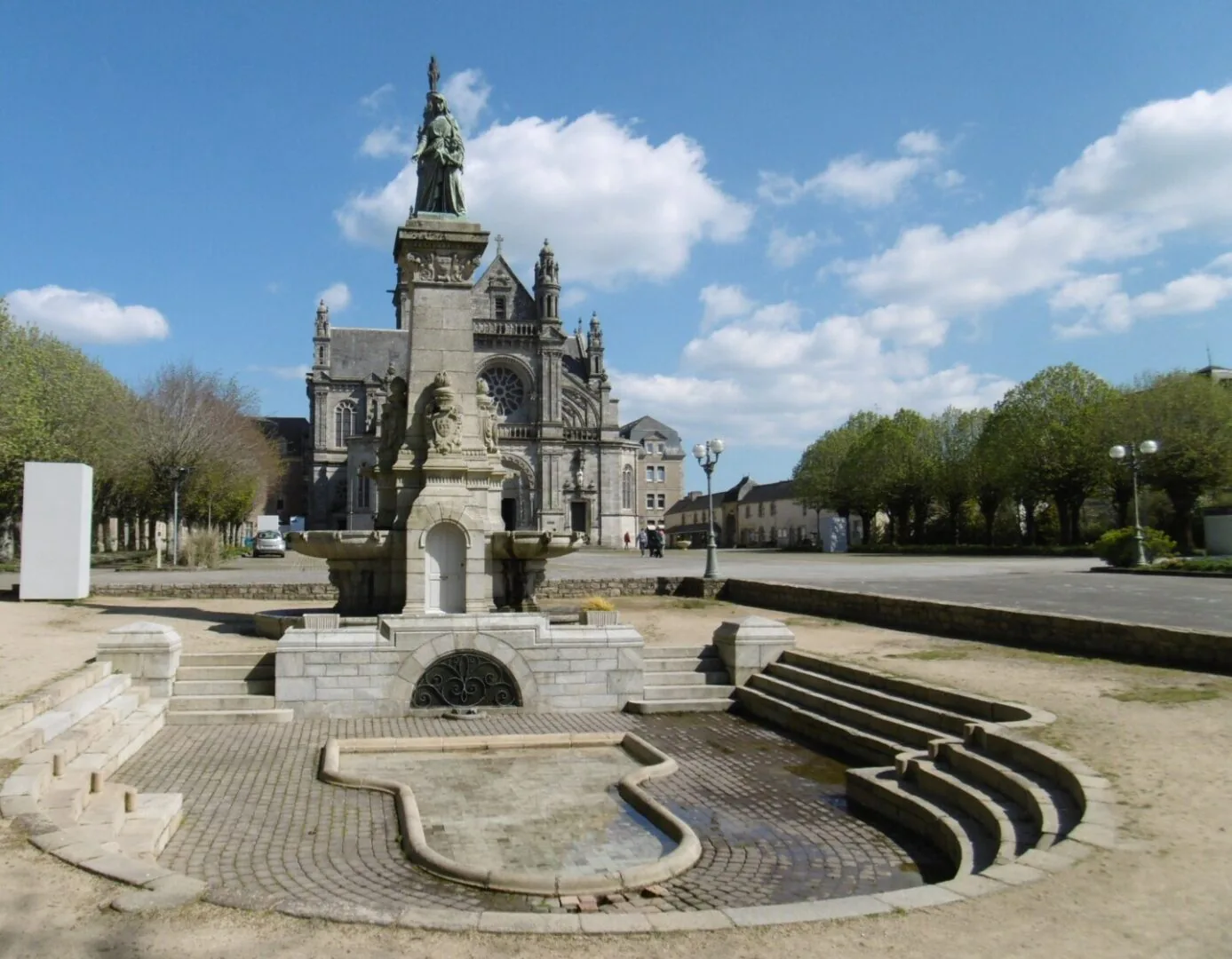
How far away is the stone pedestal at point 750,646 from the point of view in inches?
504

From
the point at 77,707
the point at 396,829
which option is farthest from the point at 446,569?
the point at 396,829

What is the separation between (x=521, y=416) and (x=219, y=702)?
5643 centimetres

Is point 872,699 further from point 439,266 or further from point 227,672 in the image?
point 439,266

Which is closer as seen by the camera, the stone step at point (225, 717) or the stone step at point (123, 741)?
the stone step at point (123, 741)

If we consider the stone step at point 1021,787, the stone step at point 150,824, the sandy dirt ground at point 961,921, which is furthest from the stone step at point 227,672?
the stone step at point 1021,787

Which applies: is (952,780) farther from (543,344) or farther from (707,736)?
(543,344)

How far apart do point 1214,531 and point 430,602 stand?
3167cm

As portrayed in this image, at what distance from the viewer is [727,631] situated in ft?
42.9

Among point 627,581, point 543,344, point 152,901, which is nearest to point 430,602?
point 152,901

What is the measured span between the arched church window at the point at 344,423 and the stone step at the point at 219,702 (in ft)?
200

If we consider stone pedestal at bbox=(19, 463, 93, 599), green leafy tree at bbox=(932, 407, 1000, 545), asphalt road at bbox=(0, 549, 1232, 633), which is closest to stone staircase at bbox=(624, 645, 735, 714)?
asphalt road at bbox=(0, 549, 1232, 633)

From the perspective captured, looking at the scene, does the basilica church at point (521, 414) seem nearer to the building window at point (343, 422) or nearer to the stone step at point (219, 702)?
the building window at point (343, 422)

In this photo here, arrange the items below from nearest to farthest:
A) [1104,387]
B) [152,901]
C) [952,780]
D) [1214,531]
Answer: [152,901]
[952,780]
[1214,531]
[1104,387]

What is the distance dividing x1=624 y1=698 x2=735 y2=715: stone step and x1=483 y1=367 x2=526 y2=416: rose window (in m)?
56.3
